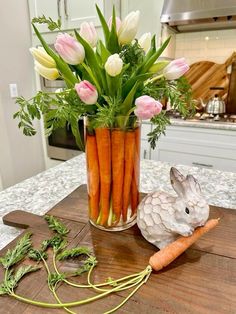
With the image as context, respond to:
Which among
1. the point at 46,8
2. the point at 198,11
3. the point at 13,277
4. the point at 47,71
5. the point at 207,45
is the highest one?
the point at 46,8

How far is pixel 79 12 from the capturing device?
6.16 feet

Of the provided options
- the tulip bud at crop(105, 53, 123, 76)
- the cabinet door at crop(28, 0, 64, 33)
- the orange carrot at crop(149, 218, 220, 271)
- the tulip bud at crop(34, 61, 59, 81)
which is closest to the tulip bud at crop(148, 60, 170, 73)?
the tulip bud at crop(105, 53, 123, 76)

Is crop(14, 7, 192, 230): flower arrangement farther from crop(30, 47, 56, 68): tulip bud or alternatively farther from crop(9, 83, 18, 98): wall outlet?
crop(9, 83, 18, 98): wall outlet

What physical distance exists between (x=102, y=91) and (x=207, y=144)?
5.06 ft

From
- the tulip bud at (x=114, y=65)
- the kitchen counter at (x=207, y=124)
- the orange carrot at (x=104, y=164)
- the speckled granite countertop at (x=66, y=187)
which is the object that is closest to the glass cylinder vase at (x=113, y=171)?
the orange carrot at (x=104, y=164)

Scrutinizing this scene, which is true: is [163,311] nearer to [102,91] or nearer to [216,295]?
[216,295]

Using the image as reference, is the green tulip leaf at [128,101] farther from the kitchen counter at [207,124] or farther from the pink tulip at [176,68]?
the kitchen counter at [207,124]

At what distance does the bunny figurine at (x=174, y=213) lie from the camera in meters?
0.48

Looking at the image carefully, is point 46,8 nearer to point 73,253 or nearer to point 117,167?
point 117,167

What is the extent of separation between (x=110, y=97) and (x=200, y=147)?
5.10 ft

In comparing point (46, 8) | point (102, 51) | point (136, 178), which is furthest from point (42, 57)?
point (46, 8)

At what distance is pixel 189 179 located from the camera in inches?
19.8

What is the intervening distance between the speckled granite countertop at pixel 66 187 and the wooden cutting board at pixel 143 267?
0.11 metres

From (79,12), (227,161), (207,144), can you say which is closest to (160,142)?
(207,144)
